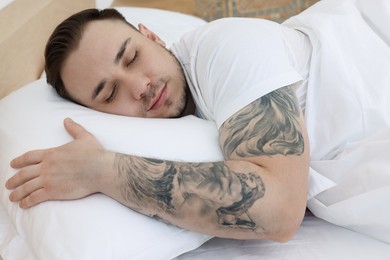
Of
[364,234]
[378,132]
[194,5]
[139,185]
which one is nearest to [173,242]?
[139,185]

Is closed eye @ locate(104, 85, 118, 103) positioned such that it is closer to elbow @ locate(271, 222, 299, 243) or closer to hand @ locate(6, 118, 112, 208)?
hand @ locate(6, 118, 112, 208)

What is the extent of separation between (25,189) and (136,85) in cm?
33

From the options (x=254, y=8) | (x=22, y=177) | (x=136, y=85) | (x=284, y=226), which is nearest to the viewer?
(x=284, y=226)

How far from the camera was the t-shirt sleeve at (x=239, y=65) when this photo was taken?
0.93 meters

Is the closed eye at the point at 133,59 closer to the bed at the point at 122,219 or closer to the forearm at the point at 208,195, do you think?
the bed at the point at 122,219

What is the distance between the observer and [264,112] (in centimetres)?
90

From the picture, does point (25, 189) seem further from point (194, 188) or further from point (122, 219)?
point (194, 188)

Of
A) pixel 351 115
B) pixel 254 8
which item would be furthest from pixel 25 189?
pixel 254 8

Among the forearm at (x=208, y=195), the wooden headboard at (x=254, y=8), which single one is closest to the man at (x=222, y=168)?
the forearm at (x=208, y=195)

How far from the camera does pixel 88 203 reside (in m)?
0.87

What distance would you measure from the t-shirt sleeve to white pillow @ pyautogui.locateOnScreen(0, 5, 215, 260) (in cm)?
9

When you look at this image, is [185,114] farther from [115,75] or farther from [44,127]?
[44,127]

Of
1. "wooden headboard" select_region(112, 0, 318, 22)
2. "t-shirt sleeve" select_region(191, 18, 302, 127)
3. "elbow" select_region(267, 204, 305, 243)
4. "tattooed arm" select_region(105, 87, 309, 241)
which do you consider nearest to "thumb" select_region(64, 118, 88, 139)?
"tattooed arm" select_region(105, 87, 309, 241)

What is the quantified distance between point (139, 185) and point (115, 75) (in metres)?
0.33
